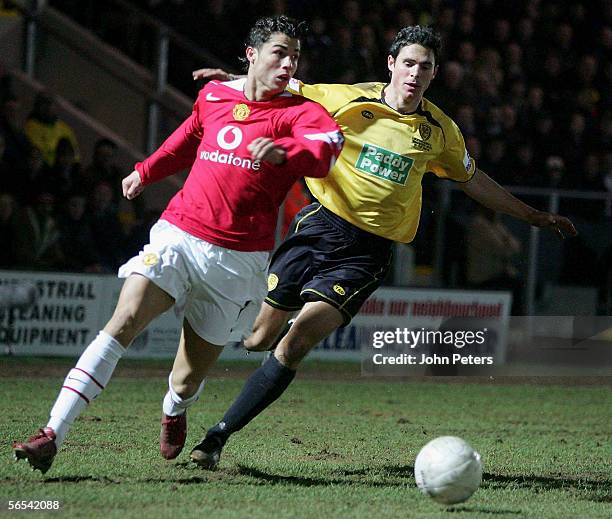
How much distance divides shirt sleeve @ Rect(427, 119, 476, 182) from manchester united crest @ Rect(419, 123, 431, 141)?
0.14m

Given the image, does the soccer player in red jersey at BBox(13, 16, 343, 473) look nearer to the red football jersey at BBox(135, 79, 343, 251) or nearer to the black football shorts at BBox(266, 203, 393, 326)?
the red football jersey at BBox(135, 79, 343, 251)

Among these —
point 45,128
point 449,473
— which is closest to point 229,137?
point 449,473

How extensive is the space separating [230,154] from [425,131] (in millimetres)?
1594

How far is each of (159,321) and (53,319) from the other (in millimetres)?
1195

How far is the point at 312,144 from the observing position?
19.6 ft

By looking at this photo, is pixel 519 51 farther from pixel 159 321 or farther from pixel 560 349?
pixel 159 321

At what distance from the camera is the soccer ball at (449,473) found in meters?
5.77

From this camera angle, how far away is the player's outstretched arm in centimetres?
762

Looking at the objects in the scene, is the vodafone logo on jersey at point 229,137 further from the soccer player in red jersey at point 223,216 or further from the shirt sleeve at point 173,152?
the shirt sleeve at point 173,152

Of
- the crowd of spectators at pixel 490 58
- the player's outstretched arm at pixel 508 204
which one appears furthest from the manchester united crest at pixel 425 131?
the crowd of spectators at pixel 490 58

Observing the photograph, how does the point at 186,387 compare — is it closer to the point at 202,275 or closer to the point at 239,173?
the point at 202,275

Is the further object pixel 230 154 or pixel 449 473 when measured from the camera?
pixel 230 154

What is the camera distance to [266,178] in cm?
630

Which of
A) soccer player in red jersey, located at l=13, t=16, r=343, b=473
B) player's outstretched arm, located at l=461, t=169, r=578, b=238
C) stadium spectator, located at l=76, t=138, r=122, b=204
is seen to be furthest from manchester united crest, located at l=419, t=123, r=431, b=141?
stadium spectator, located at l=76, t=138, r=122, b=204
